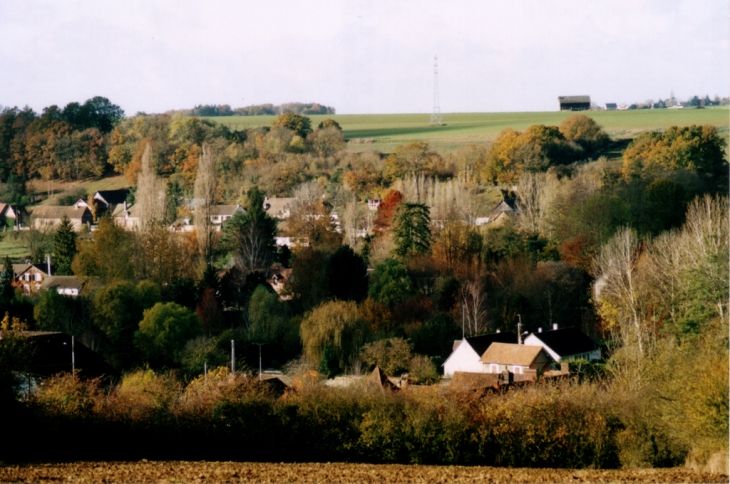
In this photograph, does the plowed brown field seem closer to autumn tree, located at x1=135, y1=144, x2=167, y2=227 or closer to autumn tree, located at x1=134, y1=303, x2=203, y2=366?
autumn tree, located at x1=134, y1=303, x2=203, y2=366

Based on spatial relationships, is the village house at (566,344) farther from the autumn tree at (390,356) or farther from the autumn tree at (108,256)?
the autumn tree at (108,256)

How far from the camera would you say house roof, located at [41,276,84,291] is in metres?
35.9

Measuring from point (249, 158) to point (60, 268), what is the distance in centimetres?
2687

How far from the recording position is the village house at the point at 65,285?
3572cm

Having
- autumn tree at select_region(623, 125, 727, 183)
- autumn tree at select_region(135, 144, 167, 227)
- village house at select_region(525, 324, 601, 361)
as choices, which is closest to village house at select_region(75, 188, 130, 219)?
autumn tree at select_region(135, 144, 167, 227)

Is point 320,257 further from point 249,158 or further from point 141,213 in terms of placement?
point 249,158

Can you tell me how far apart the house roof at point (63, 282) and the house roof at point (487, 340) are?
1560cm

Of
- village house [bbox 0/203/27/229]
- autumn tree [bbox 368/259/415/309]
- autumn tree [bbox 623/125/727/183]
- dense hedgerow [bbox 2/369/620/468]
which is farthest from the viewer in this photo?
village house [bbox 0/203/27/229]

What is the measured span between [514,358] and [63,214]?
1414 inches

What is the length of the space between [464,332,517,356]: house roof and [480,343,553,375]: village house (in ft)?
1.08

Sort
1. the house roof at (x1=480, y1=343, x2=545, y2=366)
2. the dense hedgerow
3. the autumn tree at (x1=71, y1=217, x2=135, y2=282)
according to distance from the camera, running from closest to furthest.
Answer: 1. the dense hedgerow
2. the house roof at (x1=480, y1=343, x2=545, y2=366)
3. the autumn tree at (x1=71, y1=217, x2=135, y2=282)

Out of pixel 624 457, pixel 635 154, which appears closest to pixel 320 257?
pixel 624 457

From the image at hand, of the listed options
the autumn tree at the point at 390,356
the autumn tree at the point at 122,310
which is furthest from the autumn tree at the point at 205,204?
the autumn tree at the point at 390,356

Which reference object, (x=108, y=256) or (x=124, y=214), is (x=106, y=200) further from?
(x=108, y=256)
